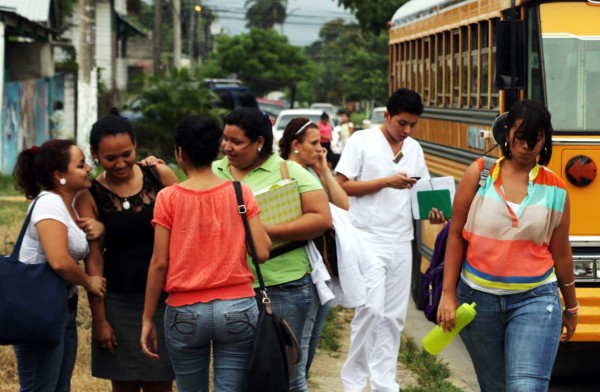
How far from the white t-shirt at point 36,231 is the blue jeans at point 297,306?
878 mm

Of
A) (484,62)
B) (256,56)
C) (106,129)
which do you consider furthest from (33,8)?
(256,56)

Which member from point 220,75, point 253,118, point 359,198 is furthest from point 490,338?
point 220,75

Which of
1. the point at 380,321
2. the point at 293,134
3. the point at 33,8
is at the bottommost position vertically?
the point at 380,321

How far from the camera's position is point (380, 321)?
23.9ft

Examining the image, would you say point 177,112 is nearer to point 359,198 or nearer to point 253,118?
point 359,198

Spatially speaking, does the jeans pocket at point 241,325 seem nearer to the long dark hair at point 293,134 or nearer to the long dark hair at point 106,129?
the long dark hair at point 106,129

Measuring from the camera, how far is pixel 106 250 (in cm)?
543

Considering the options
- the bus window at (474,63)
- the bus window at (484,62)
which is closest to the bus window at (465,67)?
the bus window at (474,63)

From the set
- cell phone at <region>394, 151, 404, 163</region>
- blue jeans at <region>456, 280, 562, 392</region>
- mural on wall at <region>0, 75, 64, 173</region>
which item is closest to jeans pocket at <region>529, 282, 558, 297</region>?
blue jeans at <region>456, 280, 562, 392</region>

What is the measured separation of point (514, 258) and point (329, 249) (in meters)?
1.18

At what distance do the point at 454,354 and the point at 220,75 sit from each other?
182 ft

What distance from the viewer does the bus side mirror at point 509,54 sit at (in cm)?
732

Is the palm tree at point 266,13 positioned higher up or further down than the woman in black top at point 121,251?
higher up

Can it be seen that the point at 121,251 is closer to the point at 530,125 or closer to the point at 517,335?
the point at 517,335
